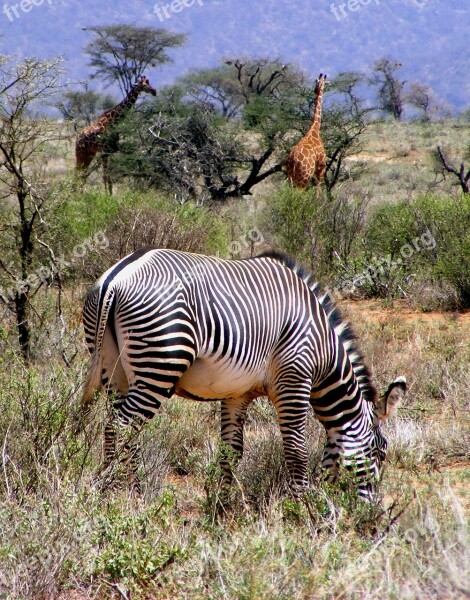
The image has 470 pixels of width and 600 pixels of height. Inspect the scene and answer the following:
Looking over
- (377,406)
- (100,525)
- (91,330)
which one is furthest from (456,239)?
(100,525)

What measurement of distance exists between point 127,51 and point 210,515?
30.4 metres

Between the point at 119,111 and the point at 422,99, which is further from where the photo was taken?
the point at 422,99

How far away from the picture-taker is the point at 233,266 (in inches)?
219

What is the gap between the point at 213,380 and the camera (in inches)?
205

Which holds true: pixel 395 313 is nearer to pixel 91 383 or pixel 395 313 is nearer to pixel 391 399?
pixel 391 399

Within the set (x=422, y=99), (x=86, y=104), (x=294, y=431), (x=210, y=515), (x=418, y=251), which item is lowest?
(x=422, y=99)

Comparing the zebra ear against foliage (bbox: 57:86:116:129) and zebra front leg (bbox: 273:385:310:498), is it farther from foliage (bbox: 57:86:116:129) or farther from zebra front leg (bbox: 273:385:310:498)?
foliage (bbox: 57:86:116:129)

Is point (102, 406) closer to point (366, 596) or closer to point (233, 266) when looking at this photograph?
point (233, 266)

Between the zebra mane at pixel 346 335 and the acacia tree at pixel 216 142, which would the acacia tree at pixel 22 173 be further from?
the acacia tree at pixel 216 142

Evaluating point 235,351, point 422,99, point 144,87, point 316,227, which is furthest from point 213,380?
point 422,99

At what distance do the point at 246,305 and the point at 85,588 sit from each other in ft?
7.21

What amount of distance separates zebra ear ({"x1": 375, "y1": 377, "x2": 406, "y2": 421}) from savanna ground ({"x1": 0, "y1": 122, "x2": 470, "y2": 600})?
453mm

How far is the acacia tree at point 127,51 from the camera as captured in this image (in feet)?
107

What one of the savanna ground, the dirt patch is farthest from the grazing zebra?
the dirt patch
